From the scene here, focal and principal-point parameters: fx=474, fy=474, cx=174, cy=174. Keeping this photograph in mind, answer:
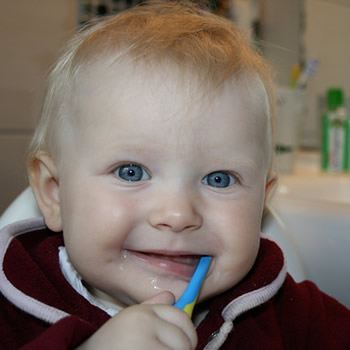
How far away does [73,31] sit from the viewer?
1.08 metres

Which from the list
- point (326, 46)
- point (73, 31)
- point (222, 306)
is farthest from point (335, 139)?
point (222, 306)

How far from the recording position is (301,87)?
1.23m

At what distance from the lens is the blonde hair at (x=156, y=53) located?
0.51m

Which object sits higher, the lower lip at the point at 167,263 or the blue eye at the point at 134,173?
the blue eye at the point at 134,173

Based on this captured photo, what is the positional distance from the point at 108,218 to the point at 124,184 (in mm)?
39

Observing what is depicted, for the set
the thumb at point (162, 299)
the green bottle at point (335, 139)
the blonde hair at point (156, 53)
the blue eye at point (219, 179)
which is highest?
the blonde hair at point (156, 53)

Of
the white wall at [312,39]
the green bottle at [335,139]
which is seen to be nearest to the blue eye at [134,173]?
the green bottle at [335,139]

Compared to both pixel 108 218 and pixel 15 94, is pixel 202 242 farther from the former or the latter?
pixel 15 94

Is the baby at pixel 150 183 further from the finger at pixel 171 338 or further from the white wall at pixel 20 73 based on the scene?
the white wall at pixel 20 73

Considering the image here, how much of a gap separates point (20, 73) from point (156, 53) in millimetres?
608

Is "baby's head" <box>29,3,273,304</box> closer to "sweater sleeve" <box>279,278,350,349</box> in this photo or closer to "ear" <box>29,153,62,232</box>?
"ear" <box>29,153,62,232</box>

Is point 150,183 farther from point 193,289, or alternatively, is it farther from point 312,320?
point 312,320

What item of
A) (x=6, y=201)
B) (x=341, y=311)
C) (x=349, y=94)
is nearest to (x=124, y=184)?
(x=341, y=311)

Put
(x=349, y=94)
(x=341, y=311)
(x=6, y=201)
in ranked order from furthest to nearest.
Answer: (x=349, y=94) → (x=6, y=201) → (x=341, y=311)
